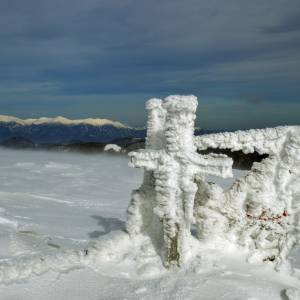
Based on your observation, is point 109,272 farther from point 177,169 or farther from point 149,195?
point 177,169

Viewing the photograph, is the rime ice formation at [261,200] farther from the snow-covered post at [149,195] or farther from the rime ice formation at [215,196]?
the snow-covered post at [149,195]

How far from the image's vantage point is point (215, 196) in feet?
20.6

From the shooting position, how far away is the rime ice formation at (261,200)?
6.04 m

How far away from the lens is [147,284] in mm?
5387

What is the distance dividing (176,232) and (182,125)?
4.73 ft

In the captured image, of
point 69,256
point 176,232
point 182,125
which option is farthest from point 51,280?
point 182,125

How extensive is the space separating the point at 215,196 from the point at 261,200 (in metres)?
0.65

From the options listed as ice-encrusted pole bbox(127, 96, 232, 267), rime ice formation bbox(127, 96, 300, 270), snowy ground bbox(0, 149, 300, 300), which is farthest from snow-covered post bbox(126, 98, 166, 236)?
ice-encrusted pole bbox(127, 96, 232, 267)

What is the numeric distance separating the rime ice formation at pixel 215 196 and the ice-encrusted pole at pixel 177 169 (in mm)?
13

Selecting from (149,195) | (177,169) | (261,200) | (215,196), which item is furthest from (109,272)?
(261,200)

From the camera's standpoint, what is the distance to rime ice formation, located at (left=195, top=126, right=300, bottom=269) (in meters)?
6.04

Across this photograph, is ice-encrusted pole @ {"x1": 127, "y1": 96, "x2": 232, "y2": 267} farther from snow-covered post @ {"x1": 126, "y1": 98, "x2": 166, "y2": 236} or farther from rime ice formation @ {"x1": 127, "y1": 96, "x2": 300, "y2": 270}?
snow-covered post @ {"x1": 126, "y1": 98, "x2": 166, "y2": 236}

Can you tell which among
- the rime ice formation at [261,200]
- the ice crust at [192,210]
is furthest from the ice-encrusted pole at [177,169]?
the rime ice formation at [261,200]

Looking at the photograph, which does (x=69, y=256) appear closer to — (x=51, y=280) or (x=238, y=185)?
(x=51, y=280)
